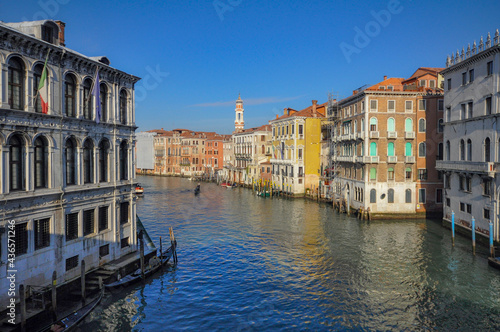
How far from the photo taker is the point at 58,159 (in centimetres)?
1546

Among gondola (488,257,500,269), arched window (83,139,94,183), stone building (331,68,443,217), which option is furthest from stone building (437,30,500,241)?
arched window (83,139,94,183)

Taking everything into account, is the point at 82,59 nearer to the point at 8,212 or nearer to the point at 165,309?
the point at 8,212

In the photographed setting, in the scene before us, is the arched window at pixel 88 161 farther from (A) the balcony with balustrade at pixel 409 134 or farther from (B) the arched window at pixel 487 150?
(A) the balcony with balustrade at pixel 409 134

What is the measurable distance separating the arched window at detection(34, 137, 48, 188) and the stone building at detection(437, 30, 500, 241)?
2366cm

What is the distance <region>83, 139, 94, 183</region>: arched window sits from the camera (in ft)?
56.5

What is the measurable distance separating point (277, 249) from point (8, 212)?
17.0 m

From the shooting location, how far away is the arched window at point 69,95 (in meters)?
16.1

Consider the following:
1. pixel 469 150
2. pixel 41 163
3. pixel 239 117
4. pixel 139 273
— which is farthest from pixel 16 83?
pixel 239 117

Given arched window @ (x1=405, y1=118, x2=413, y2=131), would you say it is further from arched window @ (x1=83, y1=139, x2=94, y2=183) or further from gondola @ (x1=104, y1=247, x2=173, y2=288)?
arched window @ (x1=83, y1=139, x2=94, y2=183)

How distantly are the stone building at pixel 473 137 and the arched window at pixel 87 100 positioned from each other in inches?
883

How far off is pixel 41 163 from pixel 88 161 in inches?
106

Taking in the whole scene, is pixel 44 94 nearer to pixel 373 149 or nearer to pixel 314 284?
pixel 314 284

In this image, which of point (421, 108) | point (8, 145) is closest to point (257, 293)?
point (8, 145)

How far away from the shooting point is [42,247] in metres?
14.6
